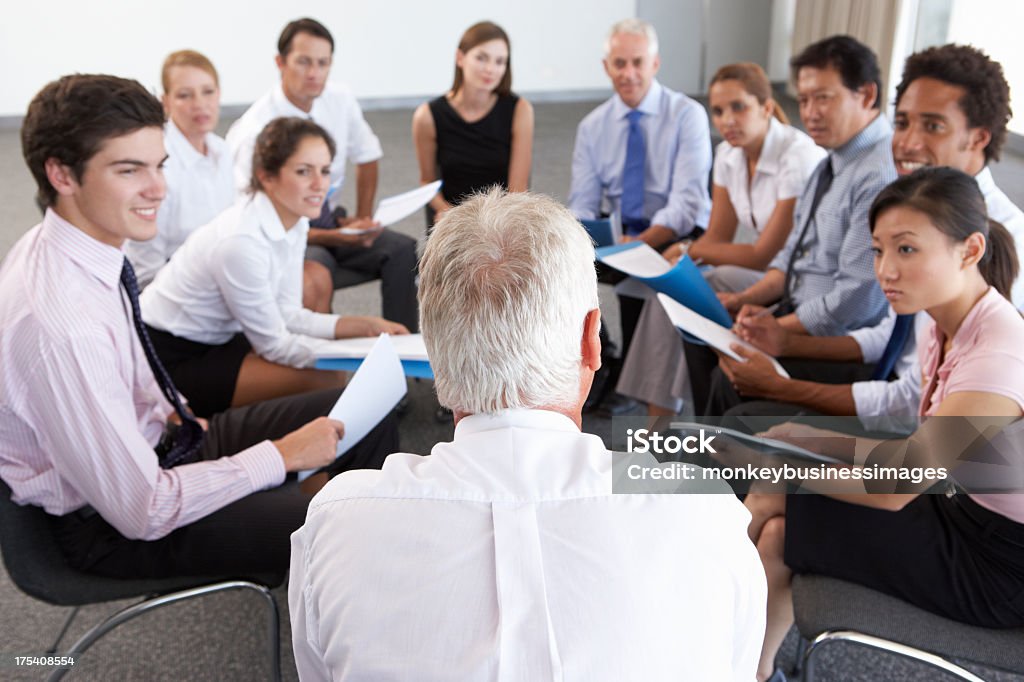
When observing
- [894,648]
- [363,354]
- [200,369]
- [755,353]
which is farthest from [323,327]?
[894,648]

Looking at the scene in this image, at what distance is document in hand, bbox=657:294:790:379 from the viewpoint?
2.16m

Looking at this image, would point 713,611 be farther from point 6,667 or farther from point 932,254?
point 6,667

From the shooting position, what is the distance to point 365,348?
2.24 meters

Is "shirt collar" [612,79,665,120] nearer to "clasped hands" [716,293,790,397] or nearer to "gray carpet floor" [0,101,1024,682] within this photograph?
"clasped hands" [716,293,790,397]

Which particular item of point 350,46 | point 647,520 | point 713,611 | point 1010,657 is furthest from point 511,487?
point 350,46

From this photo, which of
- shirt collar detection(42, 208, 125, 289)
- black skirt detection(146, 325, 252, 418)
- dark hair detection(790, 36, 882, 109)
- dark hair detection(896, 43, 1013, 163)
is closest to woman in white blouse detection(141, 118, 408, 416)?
black skirt detection(146, 325, 252, 418)

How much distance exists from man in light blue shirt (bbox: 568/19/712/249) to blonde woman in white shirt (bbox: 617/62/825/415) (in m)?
0.23

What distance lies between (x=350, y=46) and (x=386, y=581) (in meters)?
9.47

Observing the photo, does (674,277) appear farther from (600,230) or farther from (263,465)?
(263,465)

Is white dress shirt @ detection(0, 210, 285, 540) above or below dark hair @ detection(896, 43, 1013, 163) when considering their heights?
below

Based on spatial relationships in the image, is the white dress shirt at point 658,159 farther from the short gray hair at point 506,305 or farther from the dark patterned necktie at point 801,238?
the short gray hair at point 506,305

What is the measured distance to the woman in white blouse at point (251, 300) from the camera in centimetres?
243

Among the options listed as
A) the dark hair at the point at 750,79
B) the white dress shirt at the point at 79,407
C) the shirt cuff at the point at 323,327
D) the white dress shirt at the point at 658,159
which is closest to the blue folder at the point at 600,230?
the white dress shirt at the point at 658,159

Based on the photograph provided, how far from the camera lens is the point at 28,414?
1.57 metres
